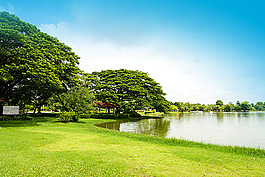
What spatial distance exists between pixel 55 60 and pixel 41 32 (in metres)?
4.69

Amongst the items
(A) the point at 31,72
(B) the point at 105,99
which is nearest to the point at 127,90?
(B) the point at 105,99

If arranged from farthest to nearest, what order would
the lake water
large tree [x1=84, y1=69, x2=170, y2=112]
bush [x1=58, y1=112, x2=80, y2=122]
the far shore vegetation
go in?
large tree [x1=84, y1=69, x2=170, y2=112] < bush [x1=58, y1=112, x2=80, y2=122] < the lake water < the far shore vegetation

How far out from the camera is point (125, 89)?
3834 centimetres

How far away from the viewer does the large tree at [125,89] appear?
34906 mm

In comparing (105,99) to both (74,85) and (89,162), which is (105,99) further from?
(89,162)

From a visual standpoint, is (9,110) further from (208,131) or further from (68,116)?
(208,131)

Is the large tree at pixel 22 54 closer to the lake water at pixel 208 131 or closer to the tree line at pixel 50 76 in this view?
the tree line at pixel 50 76

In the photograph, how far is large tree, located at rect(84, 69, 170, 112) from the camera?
3491cm

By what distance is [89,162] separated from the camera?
20.1ft

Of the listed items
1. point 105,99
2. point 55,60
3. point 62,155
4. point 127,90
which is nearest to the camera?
point 62,155

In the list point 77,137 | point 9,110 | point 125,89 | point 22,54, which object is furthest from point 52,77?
point 125,89

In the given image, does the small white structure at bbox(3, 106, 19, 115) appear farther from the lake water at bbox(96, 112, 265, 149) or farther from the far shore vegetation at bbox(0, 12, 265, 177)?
the lake water at bbox(96, 112, 265, 149)

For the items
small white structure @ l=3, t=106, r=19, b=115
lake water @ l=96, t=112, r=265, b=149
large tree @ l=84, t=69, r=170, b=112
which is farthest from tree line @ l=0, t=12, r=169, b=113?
lake water @ l=96, t=112, r=265, b=149

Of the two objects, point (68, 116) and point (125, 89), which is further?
point (125, 89)
